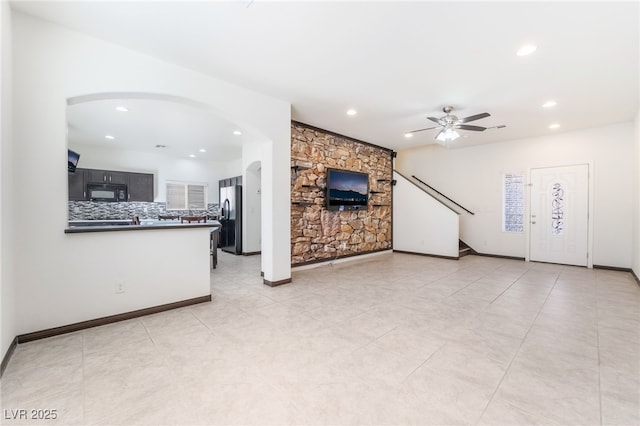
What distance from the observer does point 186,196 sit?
8.77 m

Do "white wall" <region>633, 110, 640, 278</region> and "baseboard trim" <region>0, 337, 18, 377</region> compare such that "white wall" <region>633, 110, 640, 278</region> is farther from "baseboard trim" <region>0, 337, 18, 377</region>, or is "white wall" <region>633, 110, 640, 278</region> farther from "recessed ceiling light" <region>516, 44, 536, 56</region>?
"baseboard trim" <region>0, 337, 18, 377</region>

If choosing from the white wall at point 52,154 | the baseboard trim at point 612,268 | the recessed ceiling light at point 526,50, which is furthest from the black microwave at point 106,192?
the baseboard trim at point 612,268

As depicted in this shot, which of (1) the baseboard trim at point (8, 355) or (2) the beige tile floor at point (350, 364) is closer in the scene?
(2) the beige tile floor at point (350, 364)

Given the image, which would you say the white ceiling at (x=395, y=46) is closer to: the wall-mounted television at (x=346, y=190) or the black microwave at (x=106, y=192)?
the wall-mounted television at (x=346, y=190)

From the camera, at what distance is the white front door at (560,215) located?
5707 millimetres

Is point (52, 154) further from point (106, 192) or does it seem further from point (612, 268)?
point (612, 268)

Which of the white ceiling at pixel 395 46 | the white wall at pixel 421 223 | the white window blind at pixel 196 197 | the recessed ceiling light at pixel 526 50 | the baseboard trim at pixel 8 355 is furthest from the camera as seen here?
the white window blind at pixel 196 197

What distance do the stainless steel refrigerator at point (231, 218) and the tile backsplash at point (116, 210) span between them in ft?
5.20

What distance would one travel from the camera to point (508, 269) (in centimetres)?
548

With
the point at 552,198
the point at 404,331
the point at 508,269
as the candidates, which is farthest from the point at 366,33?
the point at 552,198

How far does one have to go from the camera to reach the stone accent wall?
17.4ft

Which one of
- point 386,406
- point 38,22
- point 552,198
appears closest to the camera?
point 386,406

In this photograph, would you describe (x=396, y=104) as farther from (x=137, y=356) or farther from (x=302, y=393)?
(x=137, y=356)

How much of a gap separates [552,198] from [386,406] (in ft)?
21.9
